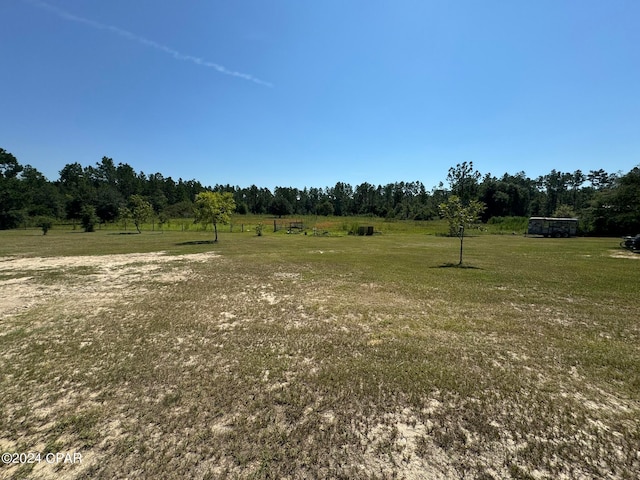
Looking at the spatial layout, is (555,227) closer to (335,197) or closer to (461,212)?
(461,212)

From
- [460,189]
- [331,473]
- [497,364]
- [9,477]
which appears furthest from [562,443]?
[460,189]

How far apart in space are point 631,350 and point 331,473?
629 centimetres

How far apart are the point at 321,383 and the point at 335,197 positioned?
113063 mm

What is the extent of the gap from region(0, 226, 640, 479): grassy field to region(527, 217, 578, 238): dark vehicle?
34.6m

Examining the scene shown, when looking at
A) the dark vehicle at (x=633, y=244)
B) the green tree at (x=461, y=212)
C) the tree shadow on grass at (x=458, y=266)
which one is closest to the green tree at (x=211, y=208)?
the green tree at (x=461, y=212)

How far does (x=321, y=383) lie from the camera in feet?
14.0

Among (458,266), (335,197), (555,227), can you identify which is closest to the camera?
(458,266)

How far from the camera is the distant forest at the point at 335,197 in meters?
37.4

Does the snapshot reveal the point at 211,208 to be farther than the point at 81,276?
Yes

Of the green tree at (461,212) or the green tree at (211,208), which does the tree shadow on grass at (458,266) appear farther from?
the green tree at (211,208)

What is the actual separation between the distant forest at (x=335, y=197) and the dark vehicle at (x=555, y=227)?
3936mm

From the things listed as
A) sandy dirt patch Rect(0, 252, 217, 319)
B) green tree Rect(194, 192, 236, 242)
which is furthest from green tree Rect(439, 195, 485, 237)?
green tree Rect(194, 192, 236, 242)

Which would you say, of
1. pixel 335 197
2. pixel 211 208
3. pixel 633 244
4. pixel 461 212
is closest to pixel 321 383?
pixel 461 212

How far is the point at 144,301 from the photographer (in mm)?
8305
